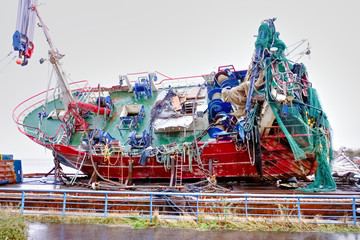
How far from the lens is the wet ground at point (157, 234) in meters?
5.09

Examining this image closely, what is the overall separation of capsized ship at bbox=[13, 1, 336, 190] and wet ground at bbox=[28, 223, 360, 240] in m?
4.41

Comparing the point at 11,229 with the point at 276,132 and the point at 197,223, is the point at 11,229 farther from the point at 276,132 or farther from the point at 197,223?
the point at 276,132

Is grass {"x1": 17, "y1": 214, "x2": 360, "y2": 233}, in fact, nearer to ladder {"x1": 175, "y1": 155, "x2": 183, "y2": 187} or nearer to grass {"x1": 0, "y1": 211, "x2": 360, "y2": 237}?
grass {"x1": 0, "y1": 211, "x2": 360, "y2": 237}

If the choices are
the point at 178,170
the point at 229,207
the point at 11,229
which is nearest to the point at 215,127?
the point at 178,170

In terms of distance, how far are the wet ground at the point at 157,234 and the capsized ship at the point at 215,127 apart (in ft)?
14.5

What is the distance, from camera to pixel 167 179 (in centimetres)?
1359

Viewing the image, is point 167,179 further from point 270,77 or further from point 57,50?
point 57,50

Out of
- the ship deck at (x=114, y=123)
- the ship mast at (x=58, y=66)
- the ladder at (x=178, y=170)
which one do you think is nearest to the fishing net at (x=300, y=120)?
the ladder at (x=178, y=170)

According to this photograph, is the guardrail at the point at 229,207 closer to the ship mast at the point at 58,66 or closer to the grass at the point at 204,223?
the grass at the point at 204,223

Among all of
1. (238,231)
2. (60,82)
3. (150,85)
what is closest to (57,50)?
(60,82)

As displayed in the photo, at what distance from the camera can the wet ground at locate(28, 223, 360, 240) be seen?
5094 millimetres

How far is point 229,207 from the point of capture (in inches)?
229

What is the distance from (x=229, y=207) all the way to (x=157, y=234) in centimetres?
181

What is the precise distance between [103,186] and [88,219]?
536cm
